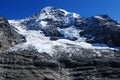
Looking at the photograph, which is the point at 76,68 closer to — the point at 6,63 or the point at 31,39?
the point at 6,63

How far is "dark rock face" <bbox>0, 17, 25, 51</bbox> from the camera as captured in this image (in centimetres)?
14550

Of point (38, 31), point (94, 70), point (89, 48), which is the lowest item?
point (94, 70)

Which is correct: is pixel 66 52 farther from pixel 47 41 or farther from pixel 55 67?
pixel 47 41

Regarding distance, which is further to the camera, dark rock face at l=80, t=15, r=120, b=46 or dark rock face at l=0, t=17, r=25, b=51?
dark rock face at l=80, t=15, r=120, b=46

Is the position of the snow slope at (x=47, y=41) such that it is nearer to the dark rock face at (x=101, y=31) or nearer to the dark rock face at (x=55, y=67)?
the dark rock face at (x=101, y=31)

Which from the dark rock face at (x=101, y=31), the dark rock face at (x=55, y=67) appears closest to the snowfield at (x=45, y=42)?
the dark rock face at (x=101, y=31)

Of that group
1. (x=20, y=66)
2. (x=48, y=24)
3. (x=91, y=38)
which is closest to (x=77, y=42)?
(x=91, y=38)

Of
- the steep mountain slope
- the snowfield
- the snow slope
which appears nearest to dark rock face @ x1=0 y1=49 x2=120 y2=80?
the steep mountain slope

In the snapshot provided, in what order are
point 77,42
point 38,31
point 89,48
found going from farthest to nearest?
point 38,31 → point 77,42 → point 89,48

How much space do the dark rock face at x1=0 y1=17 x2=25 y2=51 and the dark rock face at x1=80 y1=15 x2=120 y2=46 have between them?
32.4 metres

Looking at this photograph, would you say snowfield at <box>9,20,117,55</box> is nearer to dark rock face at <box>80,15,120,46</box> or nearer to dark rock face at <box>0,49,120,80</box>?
dark rock face at <box>80,15,120,46</box>

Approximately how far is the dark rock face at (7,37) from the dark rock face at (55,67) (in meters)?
16.3

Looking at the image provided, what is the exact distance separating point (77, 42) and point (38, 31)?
2756 centimetres

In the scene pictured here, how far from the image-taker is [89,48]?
144m
